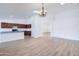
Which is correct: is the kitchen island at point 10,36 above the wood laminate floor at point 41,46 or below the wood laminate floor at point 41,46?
above

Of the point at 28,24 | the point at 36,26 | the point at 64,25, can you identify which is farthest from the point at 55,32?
the point at 28,24

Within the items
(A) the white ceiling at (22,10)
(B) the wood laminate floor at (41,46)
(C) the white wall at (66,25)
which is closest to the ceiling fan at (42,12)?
(A) the white ceiling at (22,10)

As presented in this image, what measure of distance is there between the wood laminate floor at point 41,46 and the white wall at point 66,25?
0.34 feet

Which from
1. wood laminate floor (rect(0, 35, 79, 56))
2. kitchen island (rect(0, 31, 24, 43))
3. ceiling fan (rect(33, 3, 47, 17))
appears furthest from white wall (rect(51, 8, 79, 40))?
kitchen island (rect(0, 31, 24, 43))

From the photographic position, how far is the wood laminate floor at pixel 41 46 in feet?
6.85

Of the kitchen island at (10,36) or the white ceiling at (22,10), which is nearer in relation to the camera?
Result: the white ceiling at (22,10)

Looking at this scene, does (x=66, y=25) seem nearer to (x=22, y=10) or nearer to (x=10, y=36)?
(x=22, y=10)

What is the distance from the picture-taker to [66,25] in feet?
7.27

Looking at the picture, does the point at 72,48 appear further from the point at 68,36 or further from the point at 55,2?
the point at 55,2

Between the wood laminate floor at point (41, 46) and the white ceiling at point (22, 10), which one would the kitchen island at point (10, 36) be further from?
the white ceiling at point (22, 10)

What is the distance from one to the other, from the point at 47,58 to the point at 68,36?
A: 2.02 feet

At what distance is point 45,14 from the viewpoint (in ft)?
6.93

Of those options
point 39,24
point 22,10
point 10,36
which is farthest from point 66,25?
point 10,36

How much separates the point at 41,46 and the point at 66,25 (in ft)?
1.86
